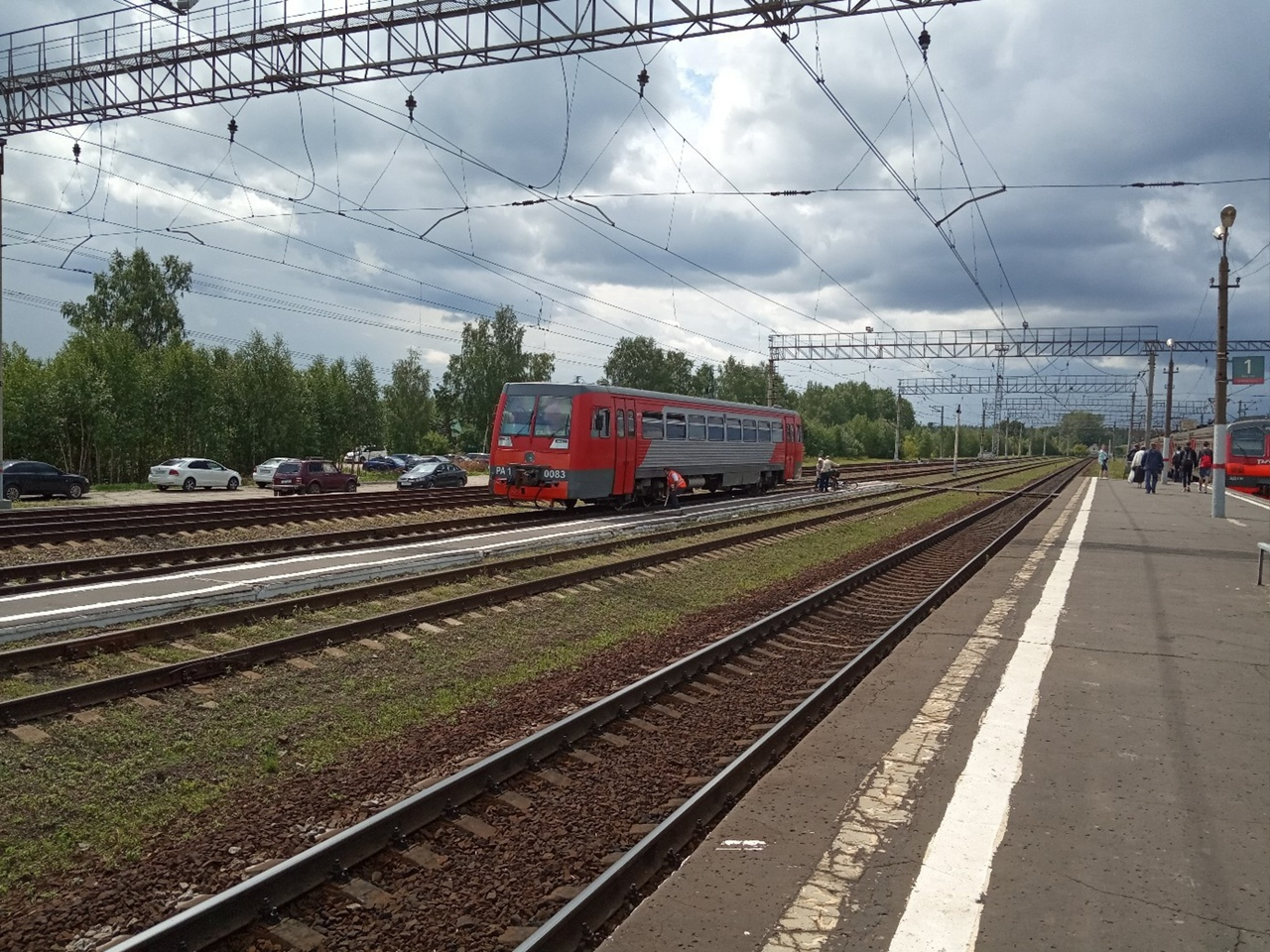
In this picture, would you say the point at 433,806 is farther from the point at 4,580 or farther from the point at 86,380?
the point at 86,380

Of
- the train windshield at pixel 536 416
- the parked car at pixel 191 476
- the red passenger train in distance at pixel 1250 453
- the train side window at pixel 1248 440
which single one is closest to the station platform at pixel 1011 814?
the train windshield at pixel 536 416

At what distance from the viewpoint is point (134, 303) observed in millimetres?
65312

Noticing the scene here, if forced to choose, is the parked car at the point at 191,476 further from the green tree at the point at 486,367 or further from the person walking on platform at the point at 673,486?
the green tree at the point at 486,367

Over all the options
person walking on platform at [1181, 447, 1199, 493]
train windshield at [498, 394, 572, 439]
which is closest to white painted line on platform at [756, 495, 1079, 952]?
train windshield at [498, 394, 572, 439]

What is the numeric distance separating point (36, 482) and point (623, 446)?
1854 centimetres

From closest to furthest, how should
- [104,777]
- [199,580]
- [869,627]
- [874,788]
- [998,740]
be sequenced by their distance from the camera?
1. [874,788]
2. [104,777]
3. [998,740]
4. [869,627]
5. [199,580]

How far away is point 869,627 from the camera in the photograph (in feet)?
35.9

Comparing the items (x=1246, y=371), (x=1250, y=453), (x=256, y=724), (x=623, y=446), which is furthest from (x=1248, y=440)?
(x=256, y=724)

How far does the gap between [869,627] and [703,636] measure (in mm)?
2105

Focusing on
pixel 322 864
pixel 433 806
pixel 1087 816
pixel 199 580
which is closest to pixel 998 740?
pixel 1087 816

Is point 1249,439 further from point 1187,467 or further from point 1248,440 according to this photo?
point 1187,467

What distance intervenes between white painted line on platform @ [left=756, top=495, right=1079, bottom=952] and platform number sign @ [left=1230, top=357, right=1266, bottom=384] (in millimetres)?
26570

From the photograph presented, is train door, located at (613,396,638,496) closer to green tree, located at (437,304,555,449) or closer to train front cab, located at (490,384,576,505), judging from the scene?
train front cab, located at (490,384,576,505)

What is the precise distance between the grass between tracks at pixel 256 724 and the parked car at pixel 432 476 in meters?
24.4
